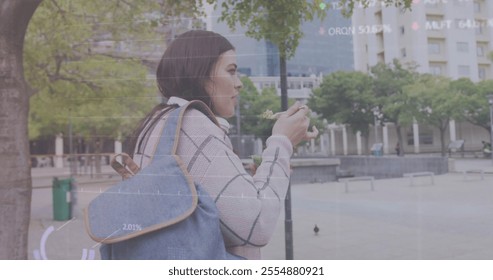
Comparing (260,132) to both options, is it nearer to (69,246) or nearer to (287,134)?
(287,134)

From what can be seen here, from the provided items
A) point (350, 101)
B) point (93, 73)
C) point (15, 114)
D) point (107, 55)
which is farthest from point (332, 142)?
point (15, 114)

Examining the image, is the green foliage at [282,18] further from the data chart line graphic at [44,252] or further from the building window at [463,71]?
the data chart line graphic at [44,252]

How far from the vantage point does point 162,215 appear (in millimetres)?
1291

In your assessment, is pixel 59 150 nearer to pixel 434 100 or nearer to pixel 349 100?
pixel 349 100

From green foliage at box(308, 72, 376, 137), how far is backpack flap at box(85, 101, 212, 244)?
25.3 inches

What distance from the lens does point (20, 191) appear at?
2.30 m

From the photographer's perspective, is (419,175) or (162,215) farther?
(419,175)

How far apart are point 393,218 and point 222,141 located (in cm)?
98

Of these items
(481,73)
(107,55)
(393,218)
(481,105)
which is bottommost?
(393,218)

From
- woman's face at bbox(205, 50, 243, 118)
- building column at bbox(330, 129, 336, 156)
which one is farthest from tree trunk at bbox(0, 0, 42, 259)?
building column at bbox(330, 129, 336, 156)

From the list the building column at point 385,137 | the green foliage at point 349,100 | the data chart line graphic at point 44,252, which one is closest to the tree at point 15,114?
the data chart line graphic at point 44,252

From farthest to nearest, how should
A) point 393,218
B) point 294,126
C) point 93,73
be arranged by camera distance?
point 93,73
point 393,218
point 294,126

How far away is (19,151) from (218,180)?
150cm

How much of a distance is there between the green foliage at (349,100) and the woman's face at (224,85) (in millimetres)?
348
